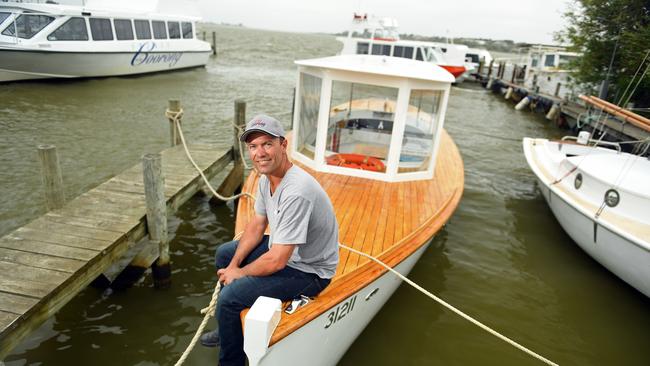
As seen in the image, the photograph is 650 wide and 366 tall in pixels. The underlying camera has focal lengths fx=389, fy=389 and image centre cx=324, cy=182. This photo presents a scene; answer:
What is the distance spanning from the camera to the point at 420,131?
5738 millimetres

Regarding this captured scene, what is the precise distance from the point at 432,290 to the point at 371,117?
2896mm

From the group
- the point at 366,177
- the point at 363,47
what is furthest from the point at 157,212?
the point at 363,47

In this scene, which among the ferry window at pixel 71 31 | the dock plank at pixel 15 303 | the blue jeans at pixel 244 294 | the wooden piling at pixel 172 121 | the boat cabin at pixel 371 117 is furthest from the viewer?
the ferry window at pixel 71 31

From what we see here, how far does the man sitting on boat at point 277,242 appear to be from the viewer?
2307 millimetres

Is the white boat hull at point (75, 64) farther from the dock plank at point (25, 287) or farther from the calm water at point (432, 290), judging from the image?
the dock plank at point (25, 287)

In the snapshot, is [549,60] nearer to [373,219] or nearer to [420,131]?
[420,131]

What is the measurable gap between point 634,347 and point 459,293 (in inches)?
77.0

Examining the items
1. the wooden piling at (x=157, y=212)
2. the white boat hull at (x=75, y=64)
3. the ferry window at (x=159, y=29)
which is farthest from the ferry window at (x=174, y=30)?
the wooden piling at (x=157, y=212)

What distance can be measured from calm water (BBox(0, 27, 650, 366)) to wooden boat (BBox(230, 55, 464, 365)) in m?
0.90

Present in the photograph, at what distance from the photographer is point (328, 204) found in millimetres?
2461

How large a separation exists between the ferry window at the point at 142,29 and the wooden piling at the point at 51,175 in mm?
16936

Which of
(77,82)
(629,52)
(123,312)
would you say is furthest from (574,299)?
(77,82)

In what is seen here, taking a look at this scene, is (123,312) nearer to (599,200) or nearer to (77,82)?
(599,200)

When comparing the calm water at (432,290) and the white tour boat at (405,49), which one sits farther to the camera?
the white tour boat at (405,49)
